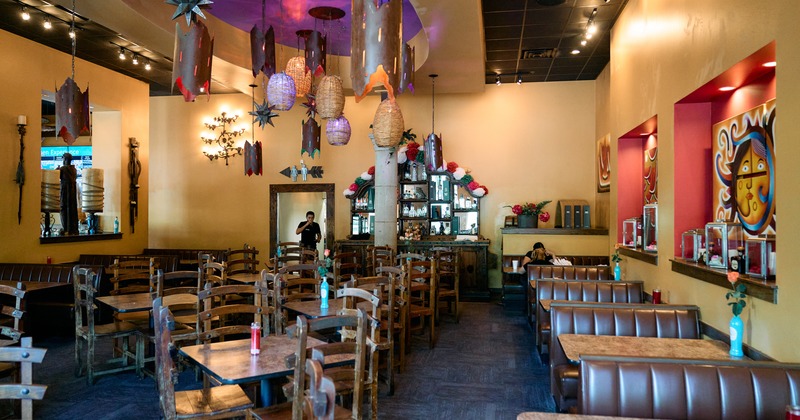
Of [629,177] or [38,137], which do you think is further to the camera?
[38,137]

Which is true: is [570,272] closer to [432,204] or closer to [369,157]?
[432,204]

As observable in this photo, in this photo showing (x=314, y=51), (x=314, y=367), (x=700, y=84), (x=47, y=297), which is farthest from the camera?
(x=47, y=297)

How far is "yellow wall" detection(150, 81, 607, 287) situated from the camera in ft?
35.6

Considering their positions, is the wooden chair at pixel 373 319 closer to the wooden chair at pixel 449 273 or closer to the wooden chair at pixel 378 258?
the wooden chair at pixel 378 258

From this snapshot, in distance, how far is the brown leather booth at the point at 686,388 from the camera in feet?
8.43

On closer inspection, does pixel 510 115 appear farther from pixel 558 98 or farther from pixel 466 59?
pixel 466 59

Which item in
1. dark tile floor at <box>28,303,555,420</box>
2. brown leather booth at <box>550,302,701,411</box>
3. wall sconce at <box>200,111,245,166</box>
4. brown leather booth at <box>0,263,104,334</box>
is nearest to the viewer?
brown leather booth at <box>550,302,701,411</box>

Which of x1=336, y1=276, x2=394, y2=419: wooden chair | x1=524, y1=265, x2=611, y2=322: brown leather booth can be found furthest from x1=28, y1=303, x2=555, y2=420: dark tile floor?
x1=524, y1=265, x2=611, y2=322: brown leather booth

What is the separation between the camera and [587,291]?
5520 mm

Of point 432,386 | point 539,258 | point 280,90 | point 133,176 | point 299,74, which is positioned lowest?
point 432,386

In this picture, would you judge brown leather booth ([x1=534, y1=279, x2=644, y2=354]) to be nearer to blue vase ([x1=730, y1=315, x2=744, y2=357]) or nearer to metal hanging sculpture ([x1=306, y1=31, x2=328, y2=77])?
blue vase ([x1=730, y1=315, x2=744, y2=357])

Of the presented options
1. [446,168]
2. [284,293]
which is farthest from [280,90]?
[446,168]

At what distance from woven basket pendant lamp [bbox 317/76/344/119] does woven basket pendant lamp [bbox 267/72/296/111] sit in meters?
0.32

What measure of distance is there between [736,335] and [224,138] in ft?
35.8
